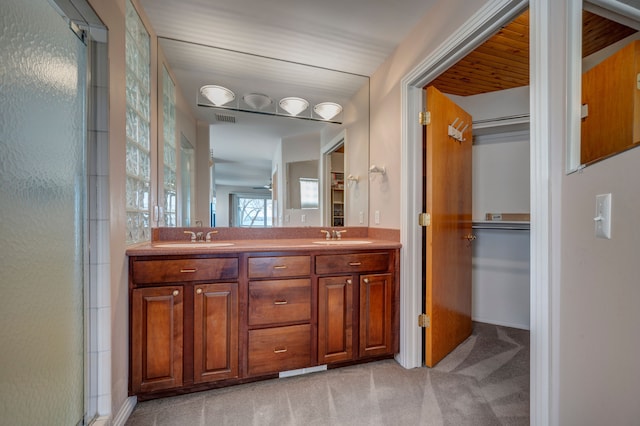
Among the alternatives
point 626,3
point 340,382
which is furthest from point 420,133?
point 340,382

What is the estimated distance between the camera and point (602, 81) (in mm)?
816

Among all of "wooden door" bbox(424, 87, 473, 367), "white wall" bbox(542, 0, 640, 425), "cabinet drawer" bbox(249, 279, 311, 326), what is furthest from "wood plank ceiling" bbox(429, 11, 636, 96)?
"cabinet drawer" bbox(249, 279, 311, 326)

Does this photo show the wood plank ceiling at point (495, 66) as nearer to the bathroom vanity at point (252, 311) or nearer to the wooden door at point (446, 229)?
the wooden door at point (446, 229)

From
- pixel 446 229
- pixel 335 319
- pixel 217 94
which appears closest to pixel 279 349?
pixel 335 319

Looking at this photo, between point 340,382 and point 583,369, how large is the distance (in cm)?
131

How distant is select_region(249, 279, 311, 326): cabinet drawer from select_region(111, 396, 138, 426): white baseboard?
0.73 meters

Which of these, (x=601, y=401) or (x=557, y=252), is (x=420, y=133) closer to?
(x=557, y=252)

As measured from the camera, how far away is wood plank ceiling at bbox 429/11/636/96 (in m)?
1.90

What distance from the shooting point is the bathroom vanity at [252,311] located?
153cm

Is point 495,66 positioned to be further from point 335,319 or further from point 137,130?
point 137,130

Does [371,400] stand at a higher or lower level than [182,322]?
lower

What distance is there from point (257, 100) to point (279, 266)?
1507 millimetres

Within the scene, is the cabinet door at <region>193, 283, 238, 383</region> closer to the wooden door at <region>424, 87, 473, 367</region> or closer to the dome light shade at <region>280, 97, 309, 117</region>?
the wooden door at <region>424, 87, 473, 367</region>

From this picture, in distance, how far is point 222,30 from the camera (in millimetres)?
1958
